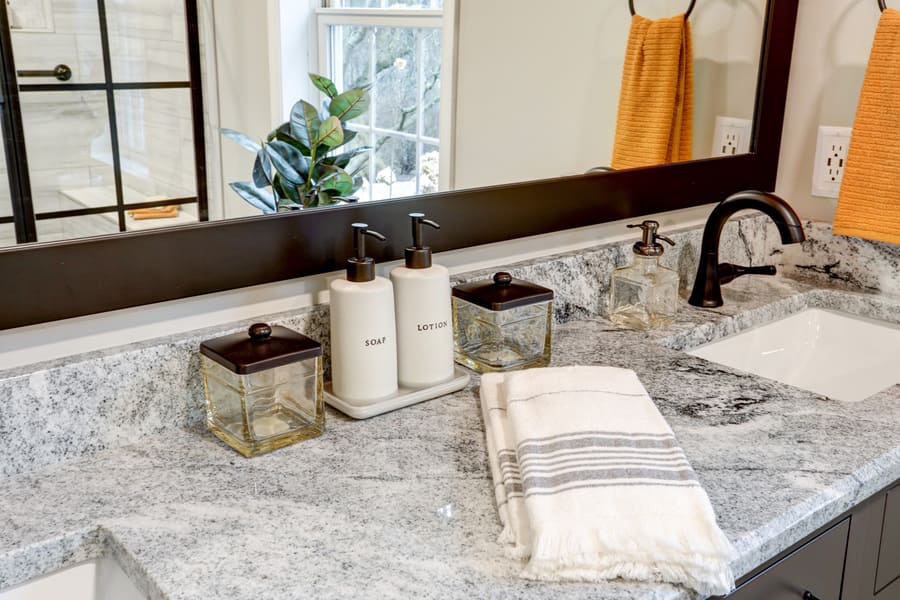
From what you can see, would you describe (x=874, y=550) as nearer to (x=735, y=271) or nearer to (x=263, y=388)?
(x=735, y=271)

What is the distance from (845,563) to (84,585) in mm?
841

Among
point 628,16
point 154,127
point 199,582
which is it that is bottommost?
point 199,582

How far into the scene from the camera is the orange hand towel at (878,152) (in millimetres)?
1459

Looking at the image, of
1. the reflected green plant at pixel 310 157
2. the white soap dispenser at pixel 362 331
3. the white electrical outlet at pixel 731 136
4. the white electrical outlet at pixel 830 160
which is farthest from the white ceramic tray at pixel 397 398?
the white electrical outlet at pixel 830 160

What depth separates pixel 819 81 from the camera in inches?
65.0

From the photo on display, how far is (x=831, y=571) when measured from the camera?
984 millimetres

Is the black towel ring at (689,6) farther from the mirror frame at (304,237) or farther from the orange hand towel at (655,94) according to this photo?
the mirror frame at (304,237)

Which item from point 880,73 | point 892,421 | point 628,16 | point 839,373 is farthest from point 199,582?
point 880,73

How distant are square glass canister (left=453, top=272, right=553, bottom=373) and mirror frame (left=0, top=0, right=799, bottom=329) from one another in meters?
0.11

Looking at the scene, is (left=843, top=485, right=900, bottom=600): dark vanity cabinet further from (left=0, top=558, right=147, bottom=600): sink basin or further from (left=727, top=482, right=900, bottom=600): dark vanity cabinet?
(left=0, top=558, right=147, bottom=600): sink basin

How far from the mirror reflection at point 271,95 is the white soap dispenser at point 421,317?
122mm

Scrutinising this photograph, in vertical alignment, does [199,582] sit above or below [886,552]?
above

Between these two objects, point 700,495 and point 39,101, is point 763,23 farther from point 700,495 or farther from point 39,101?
point 39,101

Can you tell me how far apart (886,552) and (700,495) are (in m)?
0.46
